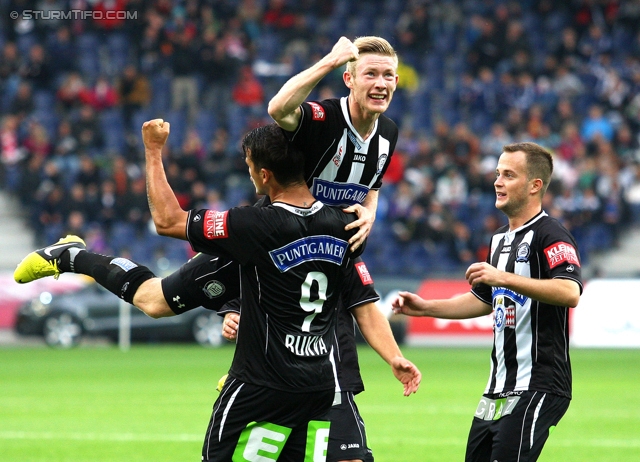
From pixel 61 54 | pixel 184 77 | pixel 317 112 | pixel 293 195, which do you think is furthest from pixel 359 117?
pixel 61 54

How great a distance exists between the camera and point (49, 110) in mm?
26000

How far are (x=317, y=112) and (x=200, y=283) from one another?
116 centimetres

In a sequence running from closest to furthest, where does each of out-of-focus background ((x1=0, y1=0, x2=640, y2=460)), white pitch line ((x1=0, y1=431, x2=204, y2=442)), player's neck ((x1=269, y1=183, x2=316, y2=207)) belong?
1. player's neck ((x1=269, y1=183, x2=316, y2=207))
2. white pitch line ((x1=0, y1=431, x2=204, y2=442))
3. out-of-focus background ((x1=0, y1=0, x2=640, y2=460))

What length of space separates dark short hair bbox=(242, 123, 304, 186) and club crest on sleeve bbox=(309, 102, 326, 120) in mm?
734

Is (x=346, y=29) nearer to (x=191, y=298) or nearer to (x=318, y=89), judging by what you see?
(x=318, y=89)

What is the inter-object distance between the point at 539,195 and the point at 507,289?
0.60m

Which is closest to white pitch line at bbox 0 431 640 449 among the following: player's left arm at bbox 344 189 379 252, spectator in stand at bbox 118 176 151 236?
player's left arm at bbox 344 189 379 252

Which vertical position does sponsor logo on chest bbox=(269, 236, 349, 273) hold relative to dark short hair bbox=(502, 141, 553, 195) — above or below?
below

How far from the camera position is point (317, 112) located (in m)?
6.17

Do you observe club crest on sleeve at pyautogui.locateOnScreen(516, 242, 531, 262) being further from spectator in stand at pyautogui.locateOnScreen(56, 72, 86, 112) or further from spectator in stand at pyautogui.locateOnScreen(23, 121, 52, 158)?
spectator in stand at pyautogui.locateOnScreen(56, 72, 86, 112)

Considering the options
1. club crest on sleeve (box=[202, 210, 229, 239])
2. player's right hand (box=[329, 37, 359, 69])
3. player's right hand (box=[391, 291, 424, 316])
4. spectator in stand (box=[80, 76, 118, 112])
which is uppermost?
spectator in stand (box=[80, 76, 118, 112])

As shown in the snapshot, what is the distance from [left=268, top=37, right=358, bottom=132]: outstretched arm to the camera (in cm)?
561

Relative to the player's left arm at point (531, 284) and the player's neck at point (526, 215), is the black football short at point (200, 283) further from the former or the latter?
the player's neck at point (526, 215)

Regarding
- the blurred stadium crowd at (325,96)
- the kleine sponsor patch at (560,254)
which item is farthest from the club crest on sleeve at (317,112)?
the blurred stadium crowd at (325,96)
